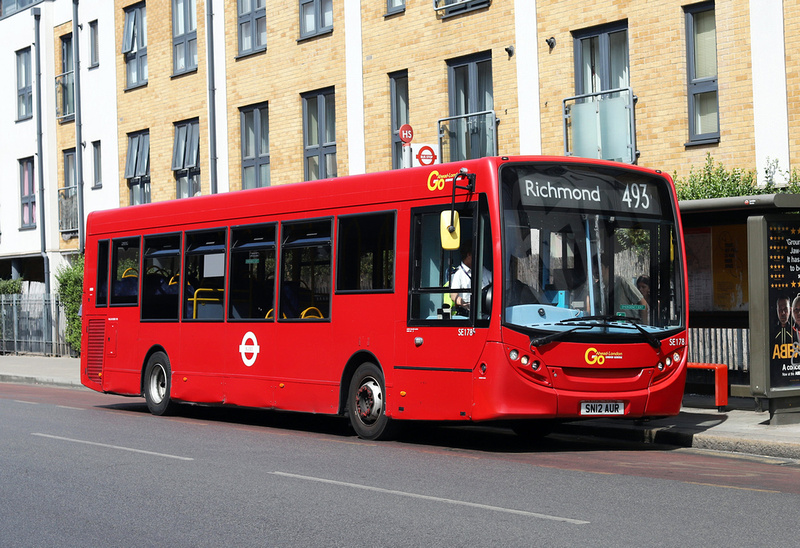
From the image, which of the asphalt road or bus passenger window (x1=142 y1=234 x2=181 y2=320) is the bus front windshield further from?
bus passenger window (x1=142 y1=234 x2=181 y2=320)

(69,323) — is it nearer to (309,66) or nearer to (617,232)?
(309,66)

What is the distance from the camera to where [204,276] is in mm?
15492

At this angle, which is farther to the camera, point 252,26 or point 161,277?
point 252,26

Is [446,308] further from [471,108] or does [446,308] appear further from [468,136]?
[471,108]

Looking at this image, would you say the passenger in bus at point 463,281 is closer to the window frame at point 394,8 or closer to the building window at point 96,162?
the window frame at point 394,8

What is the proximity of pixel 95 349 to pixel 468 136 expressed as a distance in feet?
28.6

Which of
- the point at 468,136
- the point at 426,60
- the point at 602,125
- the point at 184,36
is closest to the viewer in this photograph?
the point at 602,125

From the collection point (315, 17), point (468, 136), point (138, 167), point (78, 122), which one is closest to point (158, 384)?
point (468, 136)

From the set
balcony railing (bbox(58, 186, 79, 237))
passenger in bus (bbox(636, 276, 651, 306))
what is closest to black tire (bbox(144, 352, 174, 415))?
passenger in bus (bbox(636, 276, 651, 306))

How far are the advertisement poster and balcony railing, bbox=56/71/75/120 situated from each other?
27.6 metres

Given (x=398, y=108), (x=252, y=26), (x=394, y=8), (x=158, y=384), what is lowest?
(x=158, y=384)

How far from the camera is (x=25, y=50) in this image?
37906 millimetres

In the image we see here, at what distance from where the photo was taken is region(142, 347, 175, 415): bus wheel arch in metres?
16.4

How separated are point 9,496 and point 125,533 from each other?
6.55 feet
